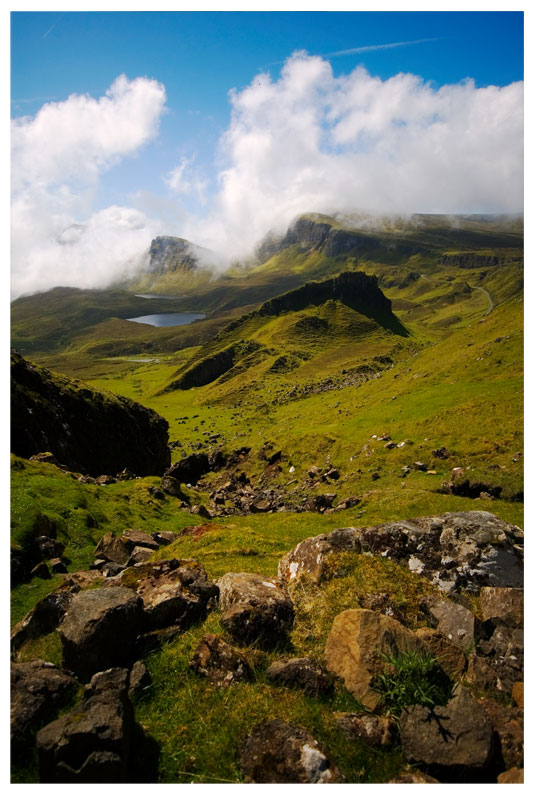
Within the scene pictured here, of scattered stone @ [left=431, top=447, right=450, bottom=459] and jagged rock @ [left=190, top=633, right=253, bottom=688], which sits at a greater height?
scattered stone @ [left=431, top=447, right=450, bottom=459]

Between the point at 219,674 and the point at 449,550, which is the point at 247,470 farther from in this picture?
the point at 219,674

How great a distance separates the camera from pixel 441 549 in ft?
42.6

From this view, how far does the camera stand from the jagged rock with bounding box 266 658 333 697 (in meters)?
7.53

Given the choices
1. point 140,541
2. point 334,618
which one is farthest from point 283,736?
point 140,541

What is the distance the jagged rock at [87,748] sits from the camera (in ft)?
18.2

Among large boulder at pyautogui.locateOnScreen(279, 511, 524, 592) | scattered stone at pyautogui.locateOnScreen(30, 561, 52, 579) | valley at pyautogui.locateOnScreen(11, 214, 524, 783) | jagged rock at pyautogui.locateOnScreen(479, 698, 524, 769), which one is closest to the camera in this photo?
jagged rock at pyautogui.locateOnScreen(479, 698, 524, 769)

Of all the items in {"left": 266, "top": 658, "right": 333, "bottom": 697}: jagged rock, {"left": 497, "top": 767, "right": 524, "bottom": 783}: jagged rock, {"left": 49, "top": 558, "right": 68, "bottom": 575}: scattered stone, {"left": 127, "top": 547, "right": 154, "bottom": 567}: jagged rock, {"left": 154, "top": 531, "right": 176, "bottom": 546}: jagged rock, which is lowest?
{"left": 154, "top": 531, "right": 176, "bottom": 546}: jagged rock

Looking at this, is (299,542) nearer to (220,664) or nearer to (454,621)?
(454,621)

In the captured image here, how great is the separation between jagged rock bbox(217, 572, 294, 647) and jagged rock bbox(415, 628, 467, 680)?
3.00 meters

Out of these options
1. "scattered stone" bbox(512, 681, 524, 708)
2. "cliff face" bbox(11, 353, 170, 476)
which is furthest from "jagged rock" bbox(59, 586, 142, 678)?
"cliff face" bbox(11, 353, 170, 476)

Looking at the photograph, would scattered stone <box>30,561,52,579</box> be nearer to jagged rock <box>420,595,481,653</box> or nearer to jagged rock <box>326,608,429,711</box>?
jagged rock <box>326,608,429,711</box>

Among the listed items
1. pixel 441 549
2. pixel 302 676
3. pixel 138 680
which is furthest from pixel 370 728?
pixel 441 549

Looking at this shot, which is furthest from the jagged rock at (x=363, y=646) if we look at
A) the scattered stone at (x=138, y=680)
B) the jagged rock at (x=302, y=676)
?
the scattered stone at (x=138, y=680)

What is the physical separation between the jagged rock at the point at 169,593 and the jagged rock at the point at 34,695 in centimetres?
191
